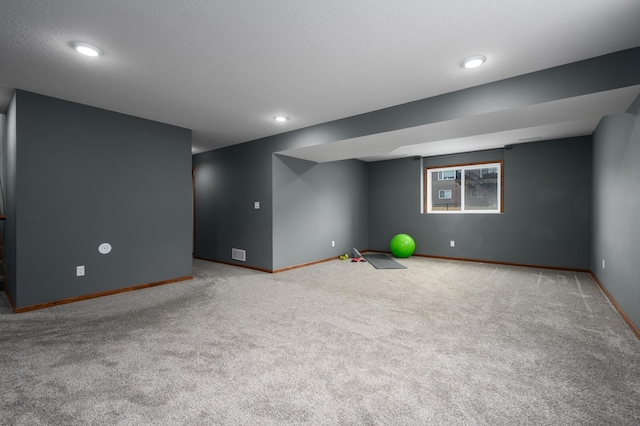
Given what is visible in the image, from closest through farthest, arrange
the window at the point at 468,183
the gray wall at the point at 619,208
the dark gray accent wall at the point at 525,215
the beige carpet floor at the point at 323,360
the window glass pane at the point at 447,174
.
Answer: the beige carpet floor at the point at 323,360 → the gray wall at the point at 619,208 → the dark gray accent wall at the point at 525,215 → the window at the point at 468,183 → the window glass pane at the point at 447,174

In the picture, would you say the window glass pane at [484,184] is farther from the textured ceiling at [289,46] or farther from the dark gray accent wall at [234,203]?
the dark gray accent wall at [234,203]

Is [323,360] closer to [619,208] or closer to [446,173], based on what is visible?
[619,208]

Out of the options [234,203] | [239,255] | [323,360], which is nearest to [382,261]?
[239,255]

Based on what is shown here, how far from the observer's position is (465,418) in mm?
1559

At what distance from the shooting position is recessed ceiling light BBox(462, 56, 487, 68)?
8.45 feet

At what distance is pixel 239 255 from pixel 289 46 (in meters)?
4.15

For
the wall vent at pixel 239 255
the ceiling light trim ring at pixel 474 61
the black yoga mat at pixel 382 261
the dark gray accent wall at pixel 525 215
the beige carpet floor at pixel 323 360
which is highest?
the ceiling light trim ring at pixel 474 61

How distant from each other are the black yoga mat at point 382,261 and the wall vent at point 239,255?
2.46 meters

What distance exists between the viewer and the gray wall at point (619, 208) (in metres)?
2.67

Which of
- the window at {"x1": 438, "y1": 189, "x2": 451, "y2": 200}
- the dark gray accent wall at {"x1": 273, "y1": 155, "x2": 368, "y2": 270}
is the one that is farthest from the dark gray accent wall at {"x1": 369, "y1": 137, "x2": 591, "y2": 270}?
the window at {"x1": 438, "y1": 189, "x2": 451, "y2": 200}

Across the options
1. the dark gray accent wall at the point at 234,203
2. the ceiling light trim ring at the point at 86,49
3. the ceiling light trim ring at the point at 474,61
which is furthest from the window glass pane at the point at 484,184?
the ceiling light trim ring at the point at 86,49

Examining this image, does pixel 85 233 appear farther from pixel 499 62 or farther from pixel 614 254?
pixel 614 254

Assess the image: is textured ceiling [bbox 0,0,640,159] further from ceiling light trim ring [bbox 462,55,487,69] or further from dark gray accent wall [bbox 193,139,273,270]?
dark gray accent wall [bbox 193,139,273,270]

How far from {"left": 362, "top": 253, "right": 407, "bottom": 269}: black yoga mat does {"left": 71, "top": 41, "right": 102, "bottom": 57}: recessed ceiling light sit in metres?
4.85
